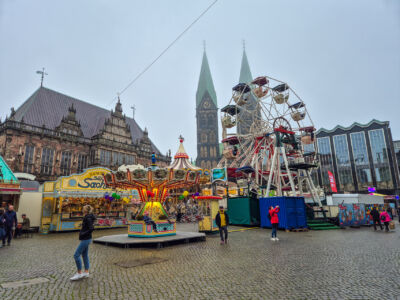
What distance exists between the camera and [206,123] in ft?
262

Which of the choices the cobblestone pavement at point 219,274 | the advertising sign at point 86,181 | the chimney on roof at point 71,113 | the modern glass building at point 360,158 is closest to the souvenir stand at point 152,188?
the cobblestone pavement at point 219,274

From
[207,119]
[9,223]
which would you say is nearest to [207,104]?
[207,119]

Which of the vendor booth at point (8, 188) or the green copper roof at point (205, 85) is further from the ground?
the green copper roof at point (205, 85)

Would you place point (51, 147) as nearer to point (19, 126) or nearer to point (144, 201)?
point (19, 126)

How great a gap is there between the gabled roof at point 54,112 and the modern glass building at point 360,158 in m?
39.6

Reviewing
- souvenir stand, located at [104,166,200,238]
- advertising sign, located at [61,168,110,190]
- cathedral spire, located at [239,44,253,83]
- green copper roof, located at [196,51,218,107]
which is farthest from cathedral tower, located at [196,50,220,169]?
souvenir stand, located at [104,166,200,238]

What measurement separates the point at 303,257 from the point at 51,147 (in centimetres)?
3342

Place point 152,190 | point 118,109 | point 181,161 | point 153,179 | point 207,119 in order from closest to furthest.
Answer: point 153,179 → point 152,190 → point 181,161 → point 118,109 → point 207,119

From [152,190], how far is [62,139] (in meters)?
25.8

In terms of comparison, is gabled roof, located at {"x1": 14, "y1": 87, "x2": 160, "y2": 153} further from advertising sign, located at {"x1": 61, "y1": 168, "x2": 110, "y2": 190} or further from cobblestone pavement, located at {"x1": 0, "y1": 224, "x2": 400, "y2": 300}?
cobblestone pavement, located at {"x1": 0, "y1": 224, "x2": 400, "y2": 300}

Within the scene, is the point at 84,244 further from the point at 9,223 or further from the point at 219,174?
the point at 219,174

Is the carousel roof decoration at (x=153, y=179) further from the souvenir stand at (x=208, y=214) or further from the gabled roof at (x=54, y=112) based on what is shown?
the gabled roof at (x=54, y=112)

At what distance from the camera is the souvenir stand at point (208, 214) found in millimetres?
15164

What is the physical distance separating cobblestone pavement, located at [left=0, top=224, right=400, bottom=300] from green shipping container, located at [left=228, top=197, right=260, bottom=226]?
1024cm
